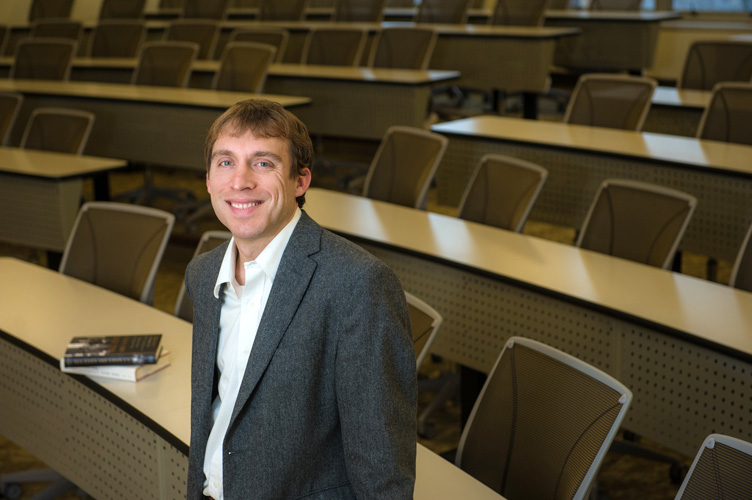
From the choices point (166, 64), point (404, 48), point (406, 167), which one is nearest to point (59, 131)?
point (166, 64)

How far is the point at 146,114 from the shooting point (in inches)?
217

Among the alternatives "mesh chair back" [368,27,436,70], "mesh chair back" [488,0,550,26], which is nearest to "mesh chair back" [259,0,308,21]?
"mesh chair back" [488,0,550,26]

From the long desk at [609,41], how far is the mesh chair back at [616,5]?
0.47 meters

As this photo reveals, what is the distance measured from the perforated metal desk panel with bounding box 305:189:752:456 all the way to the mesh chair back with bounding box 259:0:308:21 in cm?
580

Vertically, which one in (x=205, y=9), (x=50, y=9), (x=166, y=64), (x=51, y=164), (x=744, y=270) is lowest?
(x=51, y=164)

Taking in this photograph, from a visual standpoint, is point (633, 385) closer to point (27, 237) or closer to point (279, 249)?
point (279, 249)

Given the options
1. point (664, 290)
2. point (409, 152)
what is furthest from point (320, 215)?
point (664, 290)

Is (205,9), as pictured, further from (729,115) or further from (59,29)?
(729,115)

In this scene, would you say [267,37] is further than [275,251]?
Yes

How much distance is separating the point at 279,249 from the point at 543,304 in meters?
1.32

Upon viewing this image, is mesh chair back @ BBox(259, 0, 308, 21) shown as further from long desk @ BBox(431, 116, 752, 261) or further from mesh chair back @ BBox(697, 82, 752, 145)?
mesh chair back @ BBox(697, 82, 752, 145)

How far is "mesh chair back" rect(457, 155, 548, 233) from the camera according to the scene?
10.4ft

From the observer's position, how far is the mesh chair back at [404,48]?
6066mm

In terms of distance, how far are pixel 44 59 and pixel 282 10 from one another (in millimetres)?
2809
